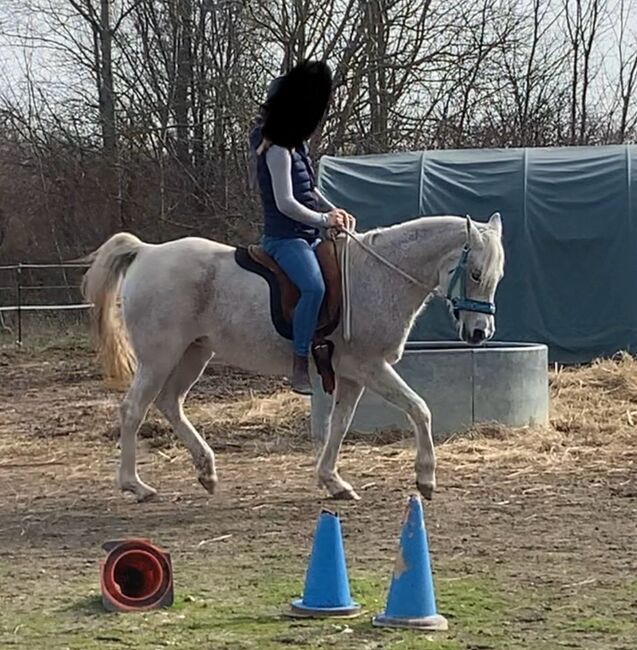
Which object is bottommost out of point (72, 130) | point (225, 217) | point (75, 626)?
point (75, 626)

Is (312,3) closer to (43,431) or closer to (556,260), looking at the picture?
(556,260)

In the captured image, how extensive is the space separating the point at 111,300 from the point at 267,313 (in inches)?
49.4

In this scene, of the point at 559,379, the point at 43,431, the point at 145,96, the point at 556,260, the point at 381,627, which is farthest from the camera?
the point at 145,96

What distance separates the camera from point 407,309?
25.3 ft

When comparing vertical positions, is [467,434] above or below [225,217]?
below

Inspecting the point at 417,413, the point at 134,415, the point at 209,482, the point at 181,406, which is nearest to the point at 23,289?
the point at 181,406

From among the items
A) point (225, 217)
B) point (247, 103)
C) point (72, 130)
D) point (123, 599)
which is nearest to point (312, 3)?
point (247, 103)

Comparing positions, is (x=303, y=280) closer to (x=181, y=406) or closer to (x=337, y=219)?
(x=337, y=219)

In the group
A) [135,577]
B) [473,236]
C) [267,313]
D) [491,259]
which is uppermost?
[473,236]

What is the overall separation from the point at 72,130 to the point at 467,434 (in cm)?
1841

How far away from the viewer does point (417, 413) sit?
7.48m

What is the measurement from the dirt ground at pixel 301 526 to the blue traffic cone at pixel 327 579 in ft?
0.32

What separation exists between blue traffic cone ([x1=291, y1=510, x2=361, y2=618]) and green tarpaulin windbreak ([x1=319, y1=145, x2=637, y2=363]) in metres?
11.0

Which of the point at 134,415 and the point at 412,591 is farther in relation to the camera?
the point at 134,415
